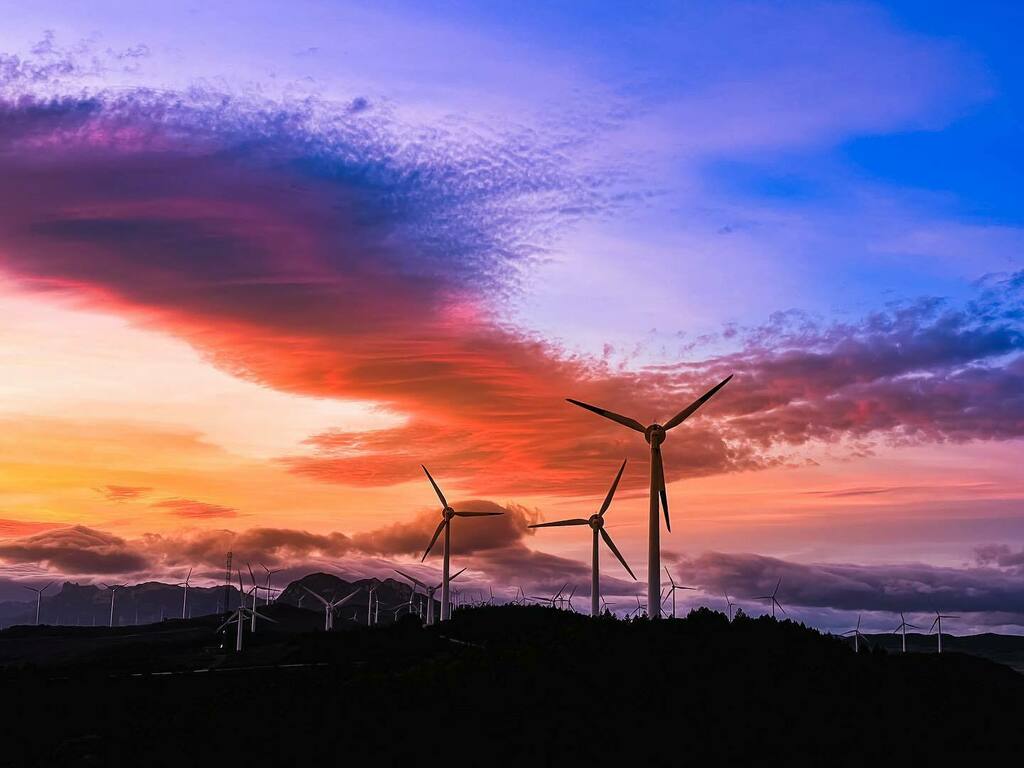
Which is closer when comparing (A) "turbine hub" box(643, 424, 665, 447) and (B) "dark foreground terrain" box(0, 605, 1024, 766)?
(B) "dark foreground terrain" box(0, 605, 1024, 766)

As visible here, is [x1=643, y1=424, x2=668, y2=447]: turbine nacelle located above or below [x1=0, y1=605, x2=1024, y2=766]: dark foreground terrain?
Result: above

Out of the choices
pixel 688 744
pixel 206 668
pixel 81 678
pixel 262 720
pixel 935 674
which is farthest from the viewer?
pixel 206 668

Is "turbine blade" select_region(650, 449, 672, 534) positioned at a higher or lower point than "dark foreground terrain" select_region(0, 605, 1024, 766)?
higher

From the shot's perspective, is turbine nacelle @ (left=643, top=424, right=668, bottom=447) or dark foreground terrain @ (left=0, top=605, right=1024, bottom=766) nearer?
dark foreground terrain @ (left=0, top=605, right=1024, bottom=766)

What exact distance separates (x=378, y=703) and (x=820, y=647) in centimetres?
5055

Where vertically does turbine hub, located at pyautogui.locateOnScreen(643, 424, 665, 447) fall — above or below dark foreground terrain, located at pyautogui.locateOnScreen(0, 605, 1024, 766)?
above

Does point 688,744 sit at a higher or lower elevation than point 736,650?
lower

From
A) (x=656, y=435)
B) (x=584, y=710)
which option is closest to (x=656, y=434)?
(x=656, y=435)

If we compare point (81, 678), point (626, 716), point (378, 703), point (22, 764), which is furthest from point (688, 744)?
point (81, 678)

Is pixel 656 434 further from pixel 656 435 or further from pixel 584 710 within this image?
pixel 584 710

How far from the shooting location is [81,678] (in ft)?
521

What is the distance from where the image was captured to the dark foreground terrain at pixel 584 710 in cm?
9462

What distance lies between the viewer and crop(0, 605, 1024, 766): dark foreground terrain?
94.6 m

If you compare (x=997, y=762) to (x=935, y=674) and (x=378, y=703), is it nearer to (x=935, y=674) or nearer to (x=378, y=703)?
(x=935, y=674)
